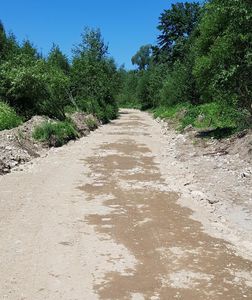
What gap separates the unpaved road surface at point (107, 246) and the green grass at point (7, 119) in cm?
688

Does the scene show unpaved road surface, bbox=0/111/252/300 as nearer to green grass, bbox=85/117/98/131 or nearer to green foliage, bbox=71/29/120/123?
green grass, bbox=85/117/98/131

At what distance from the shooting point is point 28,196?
11234mm

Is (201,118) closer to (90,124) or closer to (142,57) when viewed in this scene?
(90,124)

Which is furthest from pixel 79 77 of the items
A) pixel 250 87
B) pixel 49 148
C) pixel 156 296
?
pixel 156 296

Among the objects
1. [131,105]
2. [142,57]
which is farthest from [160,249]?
[142,57]

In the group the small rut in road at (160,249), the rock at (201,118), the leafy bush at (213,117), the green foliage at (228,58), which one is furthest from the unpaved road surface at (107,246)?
the rock at (201,118)

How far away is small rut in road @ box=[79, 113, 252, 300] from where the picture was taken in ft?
20.5

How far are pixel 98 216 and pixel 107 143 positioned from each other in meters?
13.6

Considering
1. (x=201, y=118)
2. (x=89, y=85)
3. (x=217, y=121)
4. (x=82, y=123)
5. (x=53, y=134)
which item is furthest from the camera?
(x=89, y=85)

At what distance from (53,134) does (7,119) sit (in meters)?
2.16

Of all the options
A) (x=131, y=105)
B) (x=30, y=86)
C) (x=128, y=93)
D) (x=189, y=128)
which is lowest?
(x=131, y=105)

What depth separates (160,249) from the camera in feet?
25.4

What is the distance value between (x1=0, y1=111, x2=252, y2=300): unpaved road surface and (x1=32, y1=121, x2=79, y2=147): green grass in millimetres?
6632

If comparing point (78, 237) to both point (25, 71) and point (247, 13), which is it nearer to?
point (247, 13)
